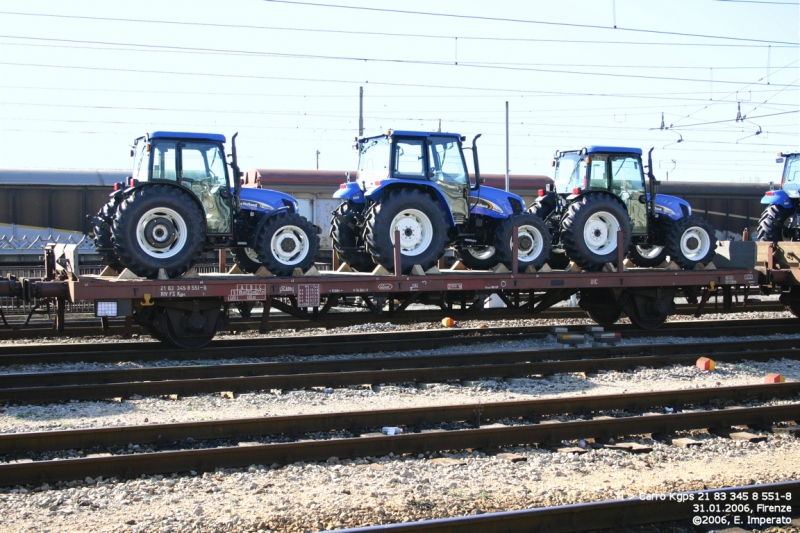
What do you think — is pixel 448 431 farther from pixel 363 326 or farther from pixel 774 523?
pixel 363 326

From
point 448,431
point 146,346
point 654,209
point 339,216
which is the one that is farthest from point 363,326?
point 448,431

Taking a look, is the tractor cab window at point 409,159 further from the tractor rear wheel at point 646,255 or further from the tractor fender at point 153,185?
the tractor rear wheel at point 646,255

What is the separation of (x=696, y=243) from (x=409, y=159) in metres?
6.12

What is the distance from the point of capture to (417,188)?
12438mm

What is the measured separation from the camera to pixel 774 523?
5336mm

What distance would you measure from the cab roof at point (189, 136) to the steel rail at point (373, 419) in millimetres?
5637

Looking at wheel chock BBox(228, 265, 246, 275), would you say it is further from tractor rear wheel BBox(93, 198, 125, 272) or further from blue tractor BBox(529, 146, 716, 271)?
blue tractor BBox(529, 146, 716, 271)

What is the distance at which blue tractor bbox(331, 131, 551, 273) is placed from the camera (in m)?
12.1

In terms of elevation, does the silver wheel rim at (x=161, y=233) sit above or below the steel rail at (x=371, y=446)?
above

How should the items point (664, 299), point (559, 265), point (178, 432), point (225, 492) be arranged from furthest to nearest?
point (559, 265), point (664, 299), point (178, 432), point (225, 492)

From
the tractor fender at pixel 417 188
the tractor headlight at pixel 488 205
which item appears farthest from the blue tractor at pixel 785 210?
the tractor fender at pixel 417 188

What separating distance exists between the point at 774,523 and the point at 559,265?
32.9 feet

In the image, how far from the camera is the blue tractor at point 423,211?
1215 centimetres

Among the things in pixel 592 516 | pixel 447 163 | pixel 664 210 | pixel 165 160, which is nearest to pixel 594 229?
pixel 664 210
